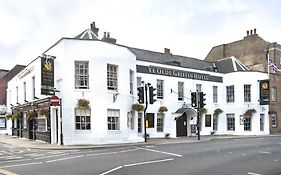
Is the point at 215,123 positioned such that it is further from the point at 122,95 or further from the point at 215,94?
the point at 122,95

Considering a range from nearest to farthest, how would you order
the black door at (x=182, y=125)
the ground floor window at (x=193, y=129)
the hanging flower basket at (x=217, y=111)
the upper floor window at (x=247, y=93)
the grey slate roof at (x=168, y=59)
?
the black door at (x=182, y=125) < the grey slate roof at (x=168, y=59) < the ground floor window at (x=193, y=129) < the hanging flower basket at (x=217, y=111) < the upper floor window at (x=247, y=93)

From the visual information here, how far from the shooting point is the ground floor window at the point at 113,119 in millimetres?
25484

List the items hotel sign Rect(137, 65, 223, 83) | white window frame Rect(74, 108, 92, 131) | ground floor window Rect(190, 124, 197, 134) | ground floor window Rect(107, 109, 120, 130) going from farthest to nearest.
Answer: ground floor window Rect(190, 124, 197, 134) < hotel sign Rect(137, 65, 223, 83) < ground floor window Rect(107, 109, 120, 130) < white window frame Rect(74, 108, 92, 131)

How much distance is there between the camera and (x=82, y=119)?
24.6 meters

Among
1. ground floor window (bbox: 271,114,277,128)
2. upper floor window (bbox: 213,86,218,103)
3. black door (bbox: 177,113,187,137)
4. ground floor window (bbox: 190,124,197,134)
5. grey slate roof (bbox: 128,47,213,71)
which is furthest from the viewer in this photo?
ground floor window (bbox: 271,114,277,128)

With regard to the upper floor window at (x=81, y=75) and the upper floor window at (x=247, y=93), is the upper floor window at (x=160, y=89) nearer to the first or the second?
the upper floor window at (x=81, y=75)

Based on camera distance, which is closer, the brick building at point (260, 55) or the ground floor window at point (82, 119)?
the ground floor window at point (82, 119)

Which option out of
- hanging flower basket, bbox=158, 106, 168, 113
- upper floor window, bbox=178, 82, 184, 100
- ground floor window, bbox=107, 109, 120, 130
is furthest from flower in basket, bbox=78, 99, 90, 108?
upper floor window, bbox=178, 82, 184, 100

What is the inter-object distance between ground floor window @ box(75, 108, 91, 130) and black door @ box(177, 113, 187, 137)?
12935mm

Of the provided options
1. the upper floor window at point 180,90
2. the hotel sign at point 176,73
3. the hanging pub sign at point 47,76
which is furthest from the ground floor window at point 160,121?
the hanging pub sign at point 47,76

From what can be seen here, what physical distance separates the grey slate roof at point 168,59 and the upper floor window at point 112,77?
6.93 m

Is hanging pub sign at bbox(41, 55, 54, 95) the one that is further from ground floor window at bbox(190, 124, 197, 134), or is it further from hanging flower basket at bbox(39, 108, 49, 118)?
ground floor window at bbox(190, 124, 197, 134)

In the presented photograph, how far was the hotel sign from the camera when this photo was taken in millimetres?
32750

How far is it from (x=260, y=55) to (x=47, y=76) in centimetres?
3229
